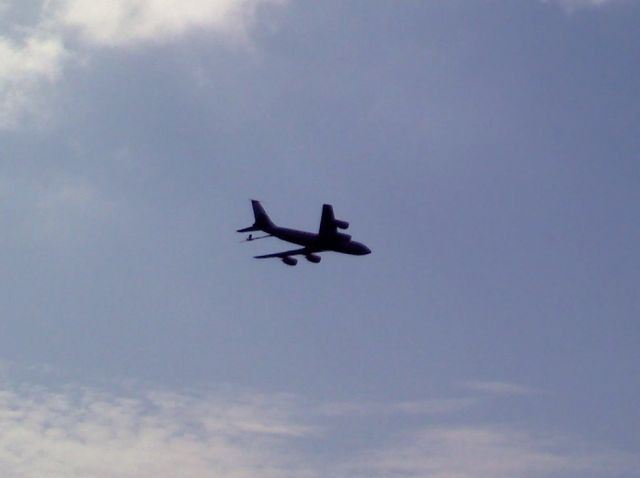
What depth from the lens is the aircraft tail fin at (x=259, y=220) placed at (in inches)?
4683

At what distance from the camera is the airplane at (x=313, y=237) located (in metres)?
111

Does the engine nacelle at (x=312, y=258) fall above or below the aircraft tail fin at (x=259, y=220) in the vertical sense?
below

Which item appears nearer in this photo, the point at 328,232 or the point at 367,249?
the point at 328,232

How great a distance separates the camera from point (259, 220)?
397ft

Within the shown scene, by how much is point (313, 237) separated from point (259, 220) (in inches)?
469

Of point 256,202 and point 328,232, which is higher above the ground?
point 256,202

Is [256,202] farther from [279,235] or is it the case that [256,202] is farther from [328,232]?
[328,232]

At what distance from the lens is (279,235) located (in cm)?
11712

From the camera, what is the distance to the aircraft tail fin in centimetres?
11894

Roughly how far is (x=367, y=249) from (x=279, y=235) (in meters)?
14.0

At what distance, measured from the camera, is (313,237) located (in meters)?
113

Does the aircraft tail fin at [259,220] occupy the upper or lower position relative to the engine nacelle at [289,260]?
upper

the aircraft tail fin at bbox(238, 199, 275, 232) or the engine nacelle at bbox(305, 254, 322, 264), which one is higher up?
the aircraft tail fin at bbox(238, 199, 275, 232)

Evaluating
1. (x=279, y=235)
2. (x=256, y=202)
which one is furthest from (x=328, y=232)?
(x=256, y=202)
